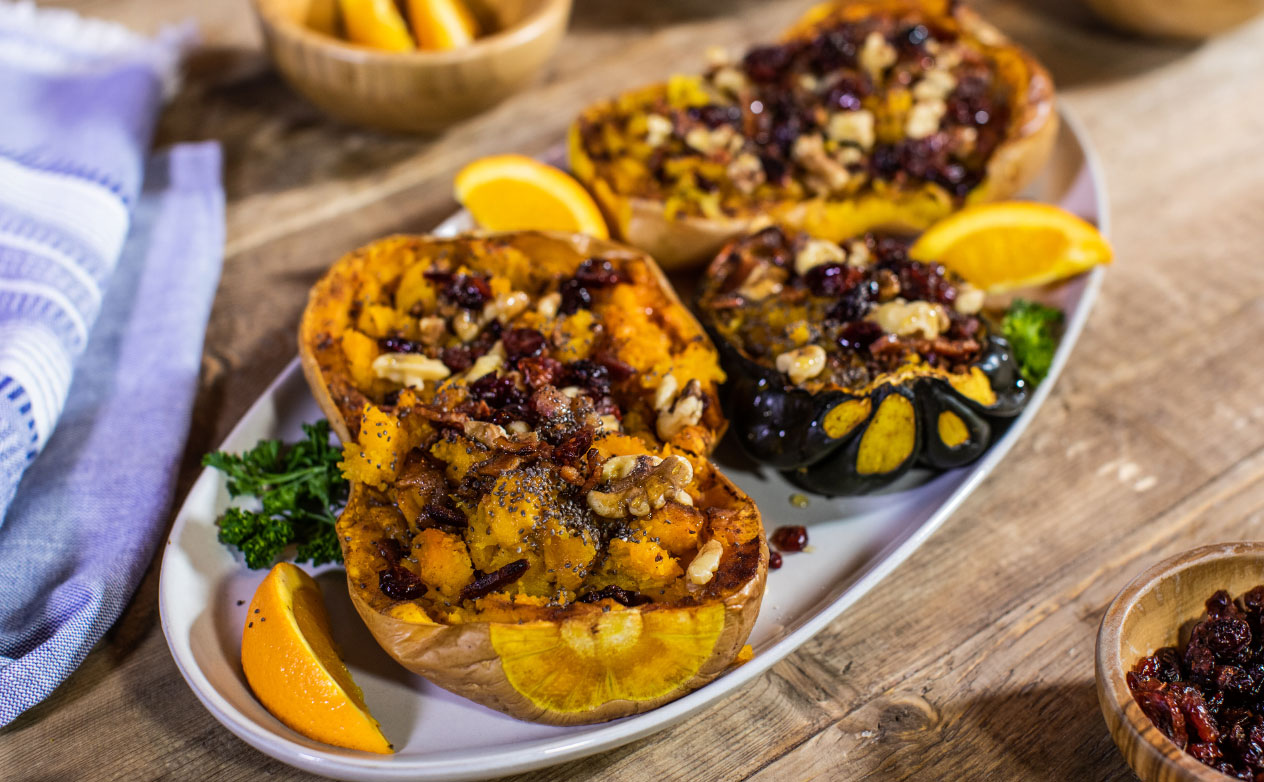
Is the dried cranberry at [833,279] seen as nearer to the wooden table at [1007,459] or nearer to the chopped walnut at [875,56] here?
the wooden table at [1007,459]

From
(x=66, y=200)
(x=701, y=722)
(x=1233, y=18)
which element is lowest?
(x=701, y=722)

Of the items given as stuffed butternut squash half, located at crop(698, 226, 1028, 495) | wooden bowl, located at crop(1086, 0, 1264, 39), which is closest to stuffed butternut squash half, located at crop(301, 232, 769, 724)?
stuffed butternut squash half, located at crop(698, 226, 1028, 495)

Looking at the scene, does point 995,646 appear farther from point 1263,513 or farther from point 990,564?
point 1263,513

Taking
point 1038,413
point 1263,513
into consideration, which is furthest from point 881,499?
point 1263,513

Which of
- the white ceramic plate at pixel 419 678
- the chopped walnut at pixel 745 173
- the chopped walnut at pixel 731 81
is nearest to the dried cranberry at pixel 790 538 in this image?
the white ceramic plate at pixel 419 678

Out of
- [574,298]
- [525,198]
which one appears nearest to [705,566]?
[574,298]

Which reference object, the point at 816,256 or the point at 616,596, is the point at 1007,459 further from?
the point at 616,596
